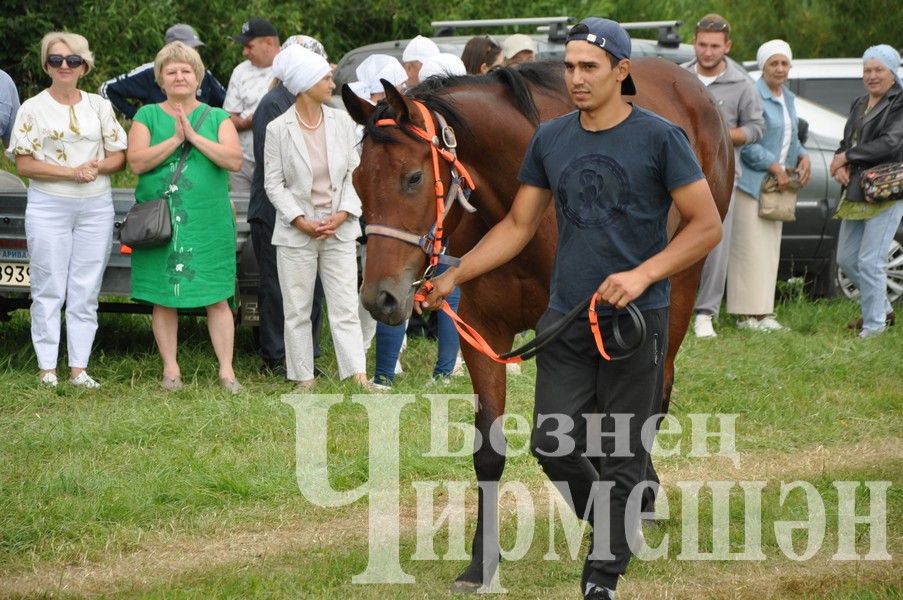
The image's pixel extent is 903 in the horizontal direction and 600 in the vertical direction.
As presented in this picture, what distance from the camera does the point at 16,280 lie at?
9320 mm

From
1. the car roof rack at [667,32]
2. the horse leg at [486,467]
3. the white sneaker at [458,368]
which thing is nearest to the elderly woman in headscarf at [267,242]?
the white sneaker at [458,368]

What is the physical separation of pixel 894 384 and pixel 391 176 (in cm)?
551

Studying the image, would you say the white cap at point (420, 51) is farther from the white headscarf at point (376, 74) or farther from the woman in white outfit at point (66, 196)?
the woman in white outfit at point (66, 196)

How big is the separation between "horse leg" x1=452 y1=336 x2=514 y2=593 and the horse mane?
3.27 ft

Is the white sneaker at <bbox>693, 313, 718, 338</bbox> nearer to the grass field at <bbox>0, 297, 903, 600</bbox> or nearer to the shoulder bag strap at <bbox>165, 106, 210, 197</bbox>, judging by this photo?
the grass field at <bbox>0, 297, 903, 600</bbox>

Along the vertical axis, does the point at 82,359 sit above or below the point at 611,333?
below

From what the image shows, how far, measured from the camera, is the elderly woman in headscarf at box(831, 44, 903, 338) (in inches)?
447

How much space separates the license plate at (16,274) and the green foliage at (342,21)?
6.93 meters

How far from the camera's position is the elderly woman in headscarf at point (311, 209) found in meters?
8.97

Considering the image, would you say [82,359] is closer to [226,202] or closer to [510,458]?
[226,202]

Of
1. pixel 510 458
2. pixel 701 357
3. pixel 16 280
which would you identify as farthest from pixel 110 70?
pixel 510 458

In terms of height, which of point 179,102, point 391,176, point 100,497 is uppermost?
point 391,176

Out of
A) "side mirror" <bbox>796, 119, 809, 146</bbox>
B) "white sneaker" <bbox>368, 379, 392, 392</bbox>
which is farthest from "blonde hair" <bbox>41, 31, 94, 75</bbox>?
"side mirror" <bbox>796, 119, 809, 146</bbox>

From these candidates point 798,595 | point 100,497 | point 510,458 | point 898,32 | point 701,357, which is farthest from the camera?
point 898,32
